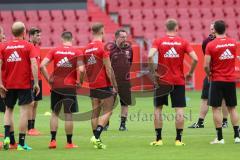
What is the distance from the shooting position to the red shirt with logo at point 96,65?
1441 cm

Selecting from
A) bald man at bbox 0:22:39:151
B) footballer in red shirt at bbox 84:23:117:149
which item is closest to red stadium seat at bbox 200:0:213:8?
footballer in red shirt at bbox 84:23:117:149

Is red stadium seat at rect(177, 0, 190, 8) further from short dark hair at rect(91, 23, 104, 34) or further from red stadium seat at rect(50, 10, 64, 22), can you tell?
short dark hair at rect(91, 23, 104, 34)

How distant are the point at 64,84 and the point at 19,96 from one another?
83cm

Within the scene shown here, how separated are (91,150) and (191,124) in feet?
16.6

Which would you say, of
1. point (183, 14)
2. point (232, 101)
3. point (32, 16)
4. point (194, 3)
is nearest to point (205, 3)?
point (194, 3)

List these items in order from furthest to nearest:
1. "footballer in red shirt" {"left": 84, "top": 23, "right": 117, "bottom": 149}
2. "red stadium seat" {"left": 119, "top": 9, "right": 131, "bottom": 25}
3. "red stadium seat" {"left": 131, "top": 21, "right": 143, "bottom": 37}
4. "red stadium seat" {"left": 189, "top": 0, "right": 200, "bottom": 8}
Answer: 1. "red stadium seat" {"left": 189, "top": 0, "right": 200, "bottom": 8}
2. "red stadium seat" {"left": 119, "top": 9, "right": 131, "bottom": 25}
3. "red stadium seat" {"left": 131, "top": 21, "right": 143, "bottom": 37}
4. "footballer in red shirt" {"left": 84, "top": 23, "right": 117, "bottom": 149}

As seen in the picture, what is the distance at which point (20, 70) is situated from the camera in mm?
13906

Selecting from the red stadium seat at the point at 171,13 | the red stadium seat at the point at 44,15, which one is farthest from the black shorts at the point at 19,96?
the red stadium seat at the point at 171,13

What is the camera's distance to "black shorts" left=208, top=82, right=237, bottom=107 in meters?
14.6

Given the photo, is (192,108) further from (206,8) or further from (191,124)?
(206,8)

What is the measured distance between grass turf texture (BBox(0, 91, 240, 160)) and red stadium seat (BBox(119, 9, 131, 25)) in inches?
484

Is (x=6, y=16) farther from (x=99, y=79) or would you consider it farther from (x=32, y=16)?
(x=99, y=79)

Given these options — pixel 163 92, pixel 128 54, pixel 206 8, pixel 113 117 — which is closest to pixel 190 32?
pixel 206 8

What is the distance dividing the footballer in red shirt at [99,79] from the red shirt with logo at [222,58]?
1816mm
